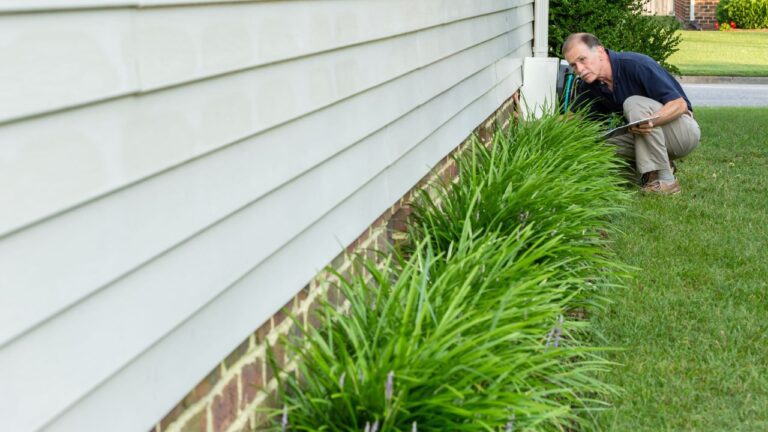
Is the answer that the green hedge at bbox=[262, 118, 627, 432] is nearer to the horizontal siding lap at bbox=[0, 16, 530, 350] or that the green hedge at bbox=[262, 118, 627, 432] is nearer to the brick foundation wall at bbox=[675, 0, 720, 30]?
the horizontal siding lap at bbox=[0, 16, 530, 350]

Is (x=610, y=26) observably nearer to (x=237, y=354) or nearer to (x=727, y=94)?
(x=727, y=94)

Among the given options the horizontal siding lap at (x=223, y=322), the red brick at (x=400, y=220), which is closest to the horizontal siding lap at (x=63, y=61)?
the horizontal siding lap at (x=223, y=322)

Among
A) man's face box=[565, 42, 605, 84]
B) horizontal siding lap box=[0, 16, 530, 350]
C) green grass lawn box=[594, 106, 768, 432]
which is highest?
horizontal siding lap box=[0, 16, 530, 350]

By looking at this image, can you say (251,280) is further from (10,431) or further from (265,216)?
(10,431)

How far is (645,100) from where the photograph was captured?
769 centimetres

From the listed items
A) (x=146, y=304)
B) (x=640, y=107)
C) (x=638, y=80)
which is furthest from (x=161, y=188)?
(x=638, y=80)

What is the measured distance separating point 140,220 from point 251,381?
907 mm

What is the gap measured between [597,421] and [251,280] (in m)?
1.43

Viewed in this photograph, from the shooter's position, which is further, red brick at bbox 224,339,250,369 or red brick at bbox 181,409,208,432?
red brick at bbox 224,339,250,369

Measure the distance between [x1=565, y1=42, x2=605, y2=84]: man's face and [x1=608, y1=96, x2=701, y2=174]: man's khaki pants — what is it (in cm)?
32

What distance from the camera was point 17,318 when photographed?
1702mm

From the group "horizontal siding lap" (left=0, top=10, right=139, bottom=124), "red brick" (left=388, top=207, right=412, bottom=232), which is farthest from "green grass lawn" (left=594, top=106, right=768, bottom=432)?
"horizontal siding lap" (left=0, top=10, right=139, bottom=124)

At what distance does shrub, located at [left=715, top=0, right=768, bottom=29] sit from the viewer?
115 feet

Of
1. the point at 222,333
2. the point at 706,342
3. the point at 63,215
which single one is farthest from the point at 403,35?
the point at 63,215
